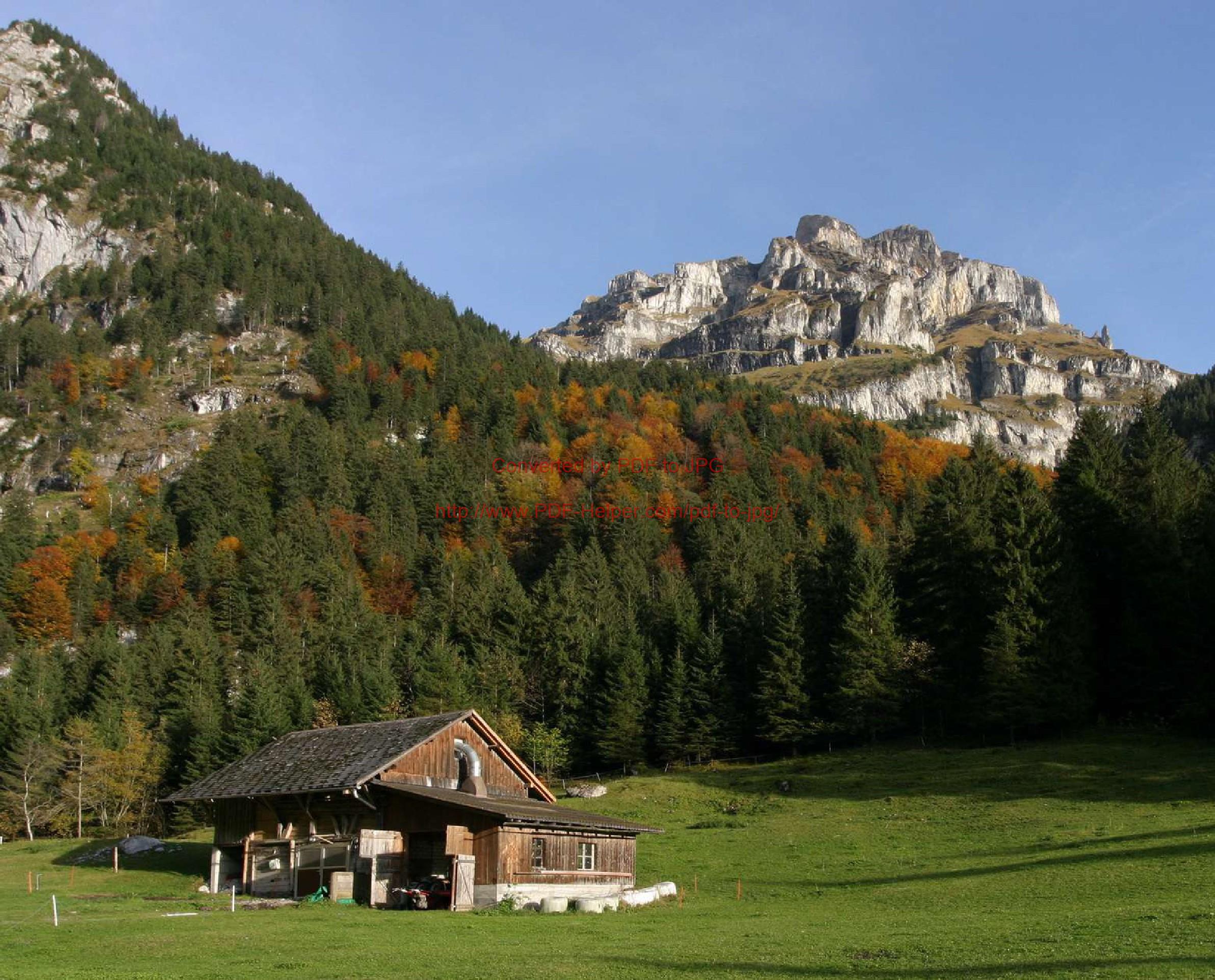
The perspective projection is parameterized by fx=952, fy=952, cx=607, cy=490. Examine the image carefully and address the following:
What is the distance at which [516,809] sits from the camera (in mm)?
34438

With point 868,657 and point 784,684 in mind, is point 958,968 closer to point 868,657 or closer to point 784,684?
point 868,657

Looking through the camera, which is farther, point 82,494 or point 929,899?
point 82,494

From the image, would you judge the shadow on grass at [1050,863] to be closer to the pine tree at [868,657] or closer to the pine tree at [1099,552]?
the pine tree at [1099,552]

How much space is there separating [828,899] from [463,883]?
11.7m

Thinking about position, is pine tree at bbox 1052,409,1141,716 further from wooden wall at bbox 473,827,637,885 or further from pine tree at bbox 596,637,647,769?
wooden wall at bbox 473,827,637,885

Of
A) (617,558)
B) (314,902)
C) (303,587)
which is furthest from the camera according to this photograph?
(617,558)

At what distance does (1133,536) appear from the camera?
61.1m

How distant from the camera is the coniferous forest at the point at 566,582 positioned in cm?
6172

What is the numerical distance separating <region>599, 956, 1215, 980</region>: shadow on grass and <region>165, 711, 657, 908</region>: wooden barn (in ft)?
51.2

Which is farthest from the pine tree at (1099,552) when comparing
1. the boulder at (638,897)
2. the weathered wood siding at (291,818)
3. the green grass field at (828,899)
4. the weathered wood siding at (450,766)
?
the weathered wood siding at (291,818)

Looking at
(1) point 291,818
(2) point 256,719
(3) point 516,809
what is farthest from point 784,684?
(1) point 291,818

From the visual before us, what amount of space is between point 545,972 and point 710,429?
127637 millimetres

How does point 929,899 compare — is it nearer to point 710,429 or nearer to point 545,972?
point 545,972

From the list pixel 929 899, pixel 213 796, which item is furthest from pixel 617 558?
pixel 929 899
